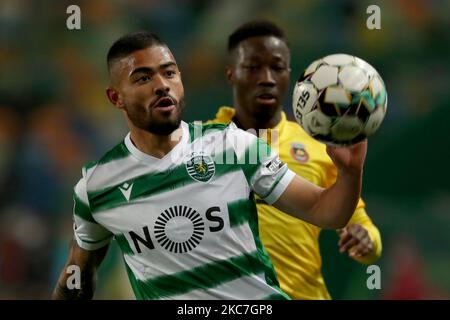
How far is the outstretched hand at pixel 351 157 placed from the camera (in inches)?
137

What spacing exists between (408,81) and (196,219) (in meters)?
5.29

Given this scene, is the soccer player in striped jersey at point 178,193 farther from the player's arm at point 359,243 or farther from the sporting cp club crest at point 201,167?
the player's arm at point 359,243

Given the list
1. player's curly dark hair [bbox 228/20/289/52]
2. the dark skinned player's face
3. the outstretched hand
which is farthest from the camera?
player's curly dark hair [bbox 228/20/289/52]

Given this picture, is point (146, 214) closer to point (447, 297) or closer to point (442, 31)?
point (447, 297)

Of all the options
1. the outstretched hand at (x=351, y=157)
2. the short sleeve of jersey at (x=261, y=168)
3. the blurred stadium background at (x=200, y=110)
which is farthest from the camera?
the blurred stadium background at (x=200, y=110)

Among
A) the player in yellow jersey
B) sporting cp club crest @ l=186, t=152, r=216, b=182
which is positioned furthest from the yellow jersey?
sporting cp club crest @ l=186, t=152, r=216, b=182

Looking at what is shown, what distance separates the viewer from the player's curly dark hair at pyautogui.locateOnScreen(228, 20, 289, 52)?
592cm

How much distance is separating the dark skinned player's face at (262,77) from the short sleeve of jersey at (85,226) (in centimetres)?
177

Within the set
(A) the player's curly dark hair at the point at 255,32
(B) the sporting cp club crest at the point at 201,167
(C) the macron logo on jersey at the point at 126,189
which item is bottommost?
(C) the macron logo on jersey at the point at 126,189

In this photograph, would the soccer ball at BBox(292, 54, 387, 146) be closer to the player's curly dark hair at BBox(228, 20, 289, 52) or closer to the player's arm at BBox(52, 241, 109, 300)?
the player's arm at BBox(52, 241, 109, 300)

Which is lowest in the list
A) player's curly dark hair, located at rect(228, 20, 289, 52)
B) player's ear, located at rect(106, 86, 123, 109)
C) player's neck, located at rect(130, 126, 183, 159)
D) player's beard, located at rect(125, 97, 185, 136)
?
player's neck, located at rect(130, 126, 183, 159)

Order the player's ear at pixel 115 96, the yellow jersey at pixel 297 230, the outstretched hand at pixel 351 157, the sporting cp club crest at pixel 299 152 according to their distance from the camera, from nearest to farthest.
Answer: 1. the outstretched hand at pixel 351 157
2. the player's ear at pixel 115 96
3. the yellow jersey at pixel 297 230
4. the sporting cp club crest at pixel 299 152

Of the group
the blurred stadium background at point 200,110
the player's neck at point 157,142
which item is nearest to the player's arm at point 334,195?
the player's neck at point 157,142

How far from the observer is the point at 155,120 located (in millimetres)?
4020
